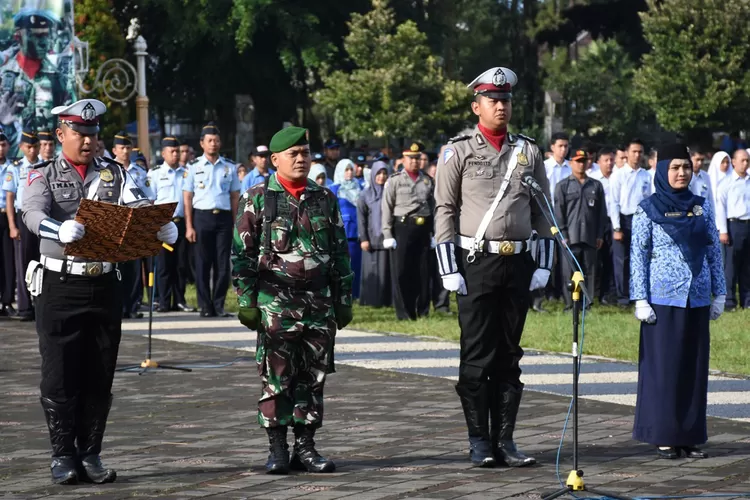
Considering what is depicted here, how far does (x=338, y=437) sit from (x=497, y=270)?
69.1 inches

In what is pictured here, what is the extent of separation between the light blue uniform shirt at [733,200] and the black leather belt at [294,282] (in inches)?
440

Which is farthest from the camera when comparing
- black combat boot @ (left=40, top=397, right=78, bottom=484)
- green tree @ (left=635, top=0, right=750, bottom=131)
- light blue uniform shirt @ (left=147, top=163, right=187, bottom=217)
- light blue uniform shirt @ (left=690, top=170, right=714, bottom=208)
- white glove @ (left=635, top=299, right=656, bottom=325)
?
green tree @ (left=635, top=0, right=750, bottom=131)

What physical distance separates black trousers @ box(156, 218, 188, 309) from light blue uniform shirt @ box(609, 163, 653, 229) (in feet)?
18.0

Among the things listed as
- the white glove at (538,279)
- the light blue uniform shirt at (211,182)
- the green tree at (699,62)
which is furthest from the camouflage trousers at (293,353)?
the green tree at (699,62)

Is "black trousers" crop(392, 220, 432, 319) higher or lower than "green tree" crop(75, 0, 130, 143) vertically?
lower

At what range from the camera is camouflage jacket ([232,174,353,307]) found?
27.2 ft

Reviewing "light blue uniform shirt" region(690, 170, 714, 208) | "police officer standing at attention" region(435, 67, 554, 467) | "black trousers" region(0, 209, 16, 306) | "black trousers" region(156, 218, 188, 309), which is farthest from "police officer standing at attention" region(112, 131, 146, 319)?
"police officer standing at attention" region(435, 67, 554, 467)

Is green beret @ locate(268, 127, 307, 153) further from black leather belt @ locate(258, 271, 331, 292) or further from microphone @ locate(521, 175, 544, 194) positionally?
microphone @ locate(521, 175, 544, 194)

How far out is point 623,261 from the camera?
19.3 m

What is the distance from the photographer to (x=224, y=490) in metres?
7.81

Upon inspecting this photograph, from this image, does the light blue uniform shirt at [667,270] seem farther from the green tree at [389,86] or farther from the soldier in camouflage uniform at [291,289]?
the green tree at [389,86]

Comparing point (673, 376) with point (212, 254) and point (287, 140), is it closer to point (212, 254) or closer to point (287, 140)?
point (287, 140)

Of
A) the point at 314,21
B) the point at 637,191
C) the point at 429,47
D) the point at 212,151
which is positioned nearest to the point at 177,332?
the point at 212,151

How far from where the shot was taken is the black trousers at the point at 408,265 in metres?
17.3
